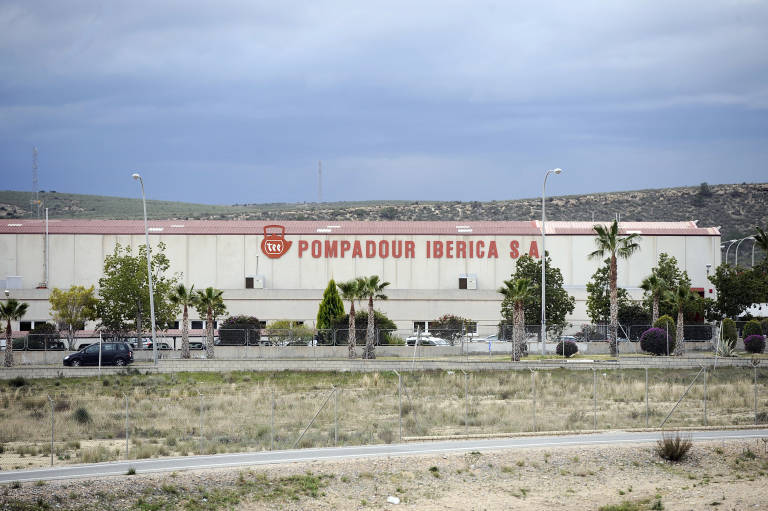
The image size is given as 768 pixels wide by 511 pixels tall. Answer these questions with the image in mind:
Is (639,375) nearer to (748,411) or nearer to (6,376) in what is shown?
(748,411)

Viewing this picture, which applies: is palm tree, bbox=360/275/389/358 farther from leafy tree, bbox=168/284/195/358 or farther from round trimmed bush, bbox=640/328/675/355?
round trimmed bush, bbox=640/328/675/355

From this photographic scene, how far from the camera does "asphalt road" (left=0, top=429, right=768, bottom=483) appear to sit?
2709cm

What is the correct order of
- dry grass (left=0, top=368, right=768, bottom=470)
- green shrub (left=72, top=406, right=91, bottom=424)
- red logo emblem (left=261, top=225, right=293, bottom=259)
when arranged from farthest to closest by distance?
red logo emblem (left=261, top=225, right=293, bottom=259) < green shrub (left=72, top=406, right=91, bottom=424) < dry grass (left=0, top=368, right=768, bottom=470)

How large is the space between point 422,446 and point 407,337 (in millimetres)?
35834

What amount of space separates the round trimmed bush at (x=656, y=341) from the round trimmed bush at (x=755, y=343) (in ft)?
16.8

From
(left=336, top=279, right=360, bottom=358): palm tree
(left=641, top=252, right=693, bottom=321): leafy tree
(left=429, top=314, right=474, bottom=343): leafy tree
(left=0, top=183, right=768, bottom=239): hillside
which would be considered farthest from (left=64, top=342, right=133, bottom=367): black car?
(left=0, top=183, right=768, bottom=239): hillside

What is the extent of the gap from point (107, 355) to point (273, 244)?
27.6m

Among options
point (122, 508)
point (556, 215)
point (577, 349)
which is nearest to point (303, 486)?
point (122, 508)

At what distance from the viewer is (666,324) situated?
5950cm

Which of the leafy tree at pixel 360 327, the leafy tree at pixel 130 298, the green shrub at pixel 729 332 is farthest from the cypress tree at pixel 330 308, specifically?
the green shrub at pixel 729 332

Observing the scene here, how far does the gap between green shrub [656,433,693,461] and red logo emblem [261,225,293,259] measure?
5470 cm

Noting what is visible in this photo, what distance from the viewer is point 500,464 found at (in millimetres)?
29469

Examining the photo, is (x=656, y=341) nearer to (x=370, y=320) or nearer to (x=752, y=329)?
(x=752, y=329)

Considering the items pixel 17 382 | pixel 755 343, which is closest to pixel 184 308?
pixel 17 382
